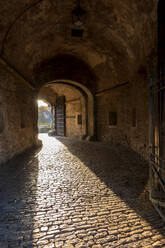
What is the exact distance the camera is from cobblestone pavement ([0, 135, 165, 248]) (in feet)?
7.29

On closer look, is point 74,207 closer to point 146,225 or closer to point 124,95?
point 146,225

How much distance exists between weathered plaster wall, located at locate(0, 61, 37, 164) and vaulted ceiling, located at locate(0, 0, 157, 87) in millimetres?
680

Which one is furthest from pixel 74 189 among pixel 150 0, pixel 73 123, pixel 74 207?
pixel 73 123

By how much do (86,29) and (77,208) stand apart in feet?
23.1

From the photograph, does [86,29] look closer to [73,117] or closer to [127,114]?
[127,114]

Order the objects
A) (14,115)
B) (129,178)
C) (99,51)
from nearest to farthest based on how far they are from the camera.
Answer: (129,178), (14,115), (99,51)

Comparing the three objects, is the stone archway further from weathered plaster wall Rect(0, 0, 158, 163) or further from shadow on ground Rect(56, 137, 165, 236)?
shadow on ground Rect(56, 137, 165, 236)

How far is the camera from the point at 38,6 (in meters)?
5.27

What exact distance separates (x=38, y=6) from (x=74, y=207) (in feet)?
19.8

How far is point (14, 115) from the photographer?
20.9ft

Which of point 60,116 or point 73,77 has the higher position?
point 73,77

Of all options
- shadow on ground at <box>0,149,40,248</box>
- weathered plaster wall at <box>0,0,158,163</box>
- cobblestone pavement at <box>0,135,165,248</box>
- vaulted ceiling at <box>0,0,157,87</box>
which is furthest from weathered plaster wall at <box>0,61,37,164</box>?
cobblestone pavement at <box>0,135,165,248</box>

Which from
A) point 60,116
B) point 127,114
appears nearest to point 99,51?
point 127,114

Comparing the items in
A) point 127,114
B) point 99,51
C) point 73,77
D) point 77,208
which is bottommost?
point 77,208
